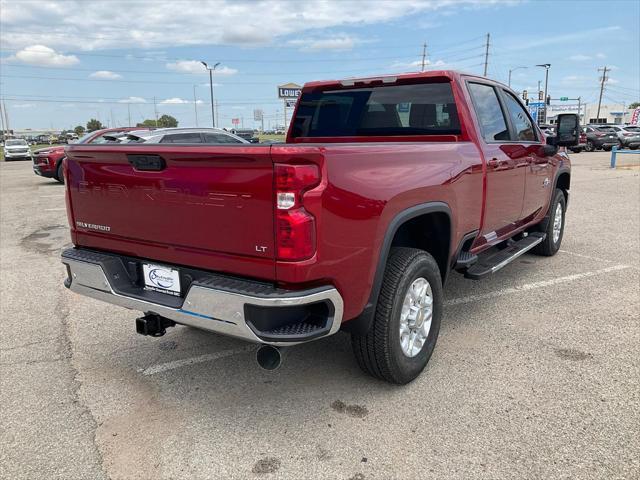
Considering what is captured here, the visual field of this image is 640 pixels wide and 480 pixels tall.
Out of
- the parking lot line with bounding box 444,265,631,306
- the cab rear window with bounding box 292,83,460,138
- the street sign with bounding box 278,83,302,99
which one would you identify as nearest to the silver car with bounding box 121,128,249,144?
the cab rear window with bounding box 292,83,460,138

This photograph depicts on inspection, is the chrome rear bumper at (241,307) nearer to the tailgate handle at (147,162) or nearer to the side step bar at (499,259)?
the tailgate handle at (147,162)

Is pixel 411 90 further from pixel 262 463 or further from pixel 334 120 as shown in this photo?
pixel 262 463

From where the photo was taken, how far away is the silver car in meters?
10.8

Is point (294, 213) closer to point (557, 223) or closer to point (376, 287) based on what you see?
point (376, 287)

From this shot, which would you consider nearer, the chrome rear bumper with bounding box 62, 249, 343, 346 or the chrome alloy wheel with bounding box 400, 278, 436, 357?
the chrome rear bumper with bounding box 62, 249, 343, 346

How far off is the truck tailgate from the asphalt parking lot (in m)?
0.95

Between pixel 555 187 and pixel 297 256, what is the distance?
4.75 m

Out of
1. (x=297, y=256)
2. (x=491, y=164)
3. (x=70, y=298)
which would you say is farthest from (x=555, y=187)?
(x=70, y=298)

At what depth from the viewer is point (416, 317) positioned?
10.7 feet

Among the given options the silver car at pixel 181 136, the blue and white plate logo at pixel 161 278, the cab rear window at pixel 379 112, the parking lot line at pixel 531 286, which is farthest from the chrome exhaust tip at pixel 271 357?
the silver car at pixel 181 136

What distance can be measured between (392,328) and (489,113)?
239 centimetres

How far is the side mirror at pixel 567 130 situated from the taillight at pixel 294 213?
3926mm

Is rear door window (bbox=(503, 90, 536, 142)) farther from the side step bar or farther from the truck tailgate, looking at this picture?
the truck tailgate

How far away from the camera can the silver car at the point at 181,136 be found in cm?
1080
